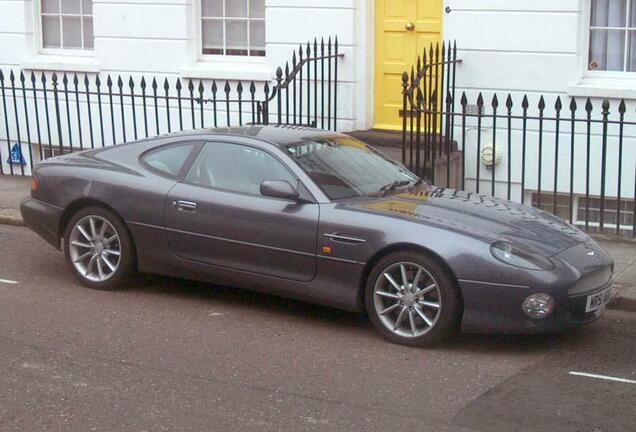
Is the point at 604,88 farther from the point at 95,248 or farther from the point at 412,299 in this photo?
the point at 95,248

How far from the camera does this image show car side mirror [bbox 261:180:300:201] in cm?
802

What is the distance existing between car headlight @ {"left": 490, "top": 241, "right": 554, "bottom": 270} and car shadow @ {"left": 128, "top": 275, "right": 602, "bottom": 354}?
63 centimetres

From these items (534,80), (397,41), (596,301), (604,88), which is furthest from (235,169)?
(397,41)

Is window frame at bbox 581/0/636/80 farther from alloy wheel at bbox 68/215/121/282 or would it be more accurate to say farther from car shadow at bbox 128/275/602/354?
alloy wheel at bbox 68/215/121/282

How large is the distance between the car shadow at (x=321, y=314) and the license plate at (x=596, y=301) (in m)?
0.30

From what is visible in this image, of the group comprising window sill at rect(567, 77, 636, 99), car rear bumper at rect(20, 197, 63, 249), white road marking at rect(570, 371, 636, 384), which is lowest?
white road marking at rect(570, 371, 636, 384)

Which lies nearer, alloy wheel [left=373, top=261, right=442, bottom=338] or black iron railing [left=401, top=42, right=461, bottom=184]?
alloy wheel [left=373, top=261, right=442, bottom=338]

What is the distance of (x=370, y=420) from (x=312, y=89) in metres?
8.01

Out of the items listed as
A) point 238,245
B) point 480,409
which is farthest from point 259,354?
point 480,409

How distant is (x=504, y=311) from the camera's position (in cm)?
728

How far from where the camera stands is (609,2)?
1205cm

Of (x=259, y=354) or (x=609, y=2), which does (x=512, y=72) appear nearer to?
(x=609, y=2)

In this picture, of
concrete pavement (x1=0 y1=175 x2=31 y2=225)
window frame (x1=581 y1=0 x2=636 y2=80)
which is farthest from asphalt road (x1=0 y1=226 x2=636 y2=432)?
window frame (x1=581 y1=0 x2=636 y2=80)

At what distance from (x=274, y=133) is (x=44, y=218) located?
2.05 meters
